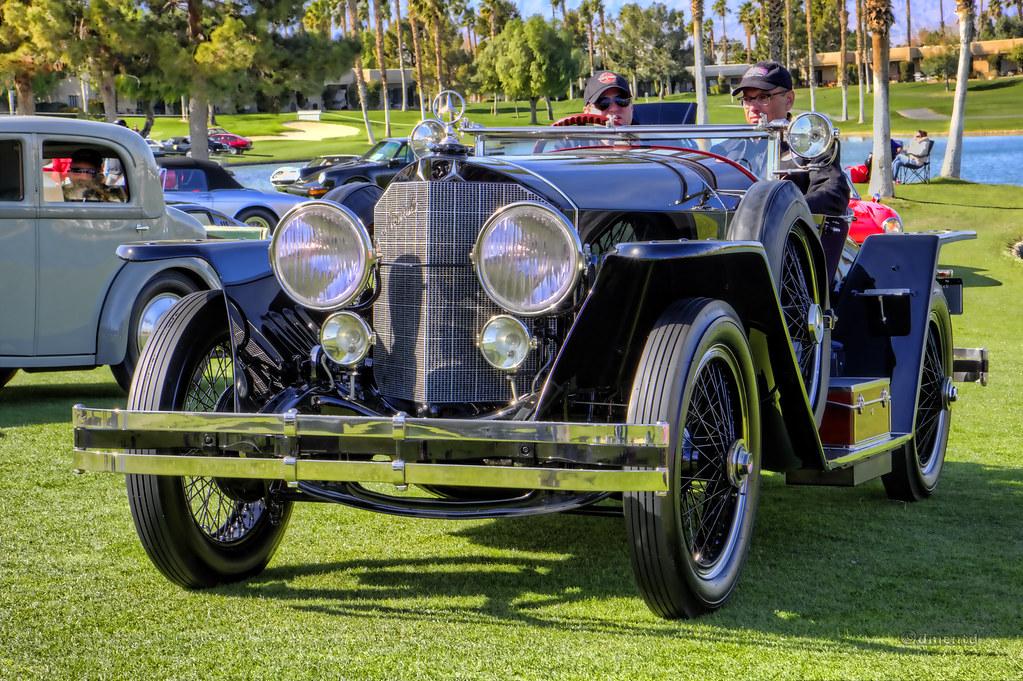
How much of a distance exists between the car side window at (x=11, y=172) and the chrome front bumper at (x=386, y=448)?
4798mm

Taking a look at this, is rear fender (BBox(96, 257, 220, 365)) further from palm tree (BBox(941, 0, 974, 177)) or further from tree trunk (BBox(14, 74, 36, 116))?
tree trunk (BBox(14, 74, 36, 116))

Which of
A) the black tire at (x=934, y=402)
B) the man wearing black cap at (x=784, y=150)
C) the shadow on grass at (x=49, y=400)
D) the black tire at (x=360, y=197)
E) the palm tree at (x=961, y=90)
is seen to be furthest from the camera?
the palm tree at (x=961, y=90)

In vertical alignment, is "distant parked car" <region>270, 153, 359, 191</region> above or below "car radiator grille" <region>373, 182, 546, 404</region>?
above

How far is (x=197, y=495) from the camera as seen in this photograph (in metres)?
4.47

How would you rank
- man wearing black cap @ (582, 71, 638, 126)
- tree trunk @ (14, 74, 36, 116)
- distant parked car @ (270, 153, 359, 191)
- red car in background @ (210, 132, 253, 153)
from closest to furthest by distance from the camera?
man wearing black cap @ (582, 71, 638, 126) → distant parked car @ (270, 153, 359, 191) → tree trunk @ (14, 74, 36, 116) → red car in background @ (210, 132, 253, 153)

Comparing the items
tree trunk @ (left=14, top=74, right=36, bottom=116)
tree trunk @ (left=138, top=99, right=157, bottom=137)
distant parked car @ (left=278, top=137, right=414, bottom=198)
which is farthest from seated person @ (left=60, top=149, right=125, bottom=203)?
tree trunk @ (left=14, top=74, right=36, bottom=116)

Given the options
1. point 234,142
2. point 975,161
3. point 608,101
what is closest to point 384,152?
point 608,101

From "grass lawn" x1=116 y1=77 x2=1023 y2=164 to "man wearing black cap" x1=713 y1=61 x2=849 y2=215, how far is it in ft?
163

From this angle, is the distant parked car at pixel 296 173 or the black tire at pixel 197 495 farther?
the distant parked car at pixel 296 173

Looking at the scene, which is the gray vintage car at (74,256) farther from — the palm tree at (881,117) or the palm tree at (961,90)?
the palm tree at (961,90)

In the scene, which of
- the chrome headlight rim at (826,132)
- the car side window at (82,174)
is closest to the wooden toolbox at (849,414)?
the chrome headlight rim at (826,132)

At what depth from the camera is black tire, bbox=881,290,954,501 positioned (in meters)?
5.98

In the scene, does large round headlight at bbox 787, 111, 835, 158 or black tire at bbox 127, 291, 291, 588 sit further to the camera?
large round headlight at bbox 787, 111, 835, 158

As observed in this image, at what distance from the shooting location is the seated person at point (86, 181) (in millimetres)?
8562
